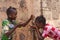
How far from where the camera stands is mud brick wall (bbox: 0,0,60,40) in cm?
720

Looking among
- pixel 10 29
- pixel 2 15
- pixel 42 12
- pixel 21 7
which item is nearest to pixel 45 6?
pixel 42 12

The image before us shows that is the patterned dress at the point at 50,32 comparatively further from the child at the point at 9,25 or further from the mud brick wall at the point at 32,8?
the mud brick wall at the point at 32,8

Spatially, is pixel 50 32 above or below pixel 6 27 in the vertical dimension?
below

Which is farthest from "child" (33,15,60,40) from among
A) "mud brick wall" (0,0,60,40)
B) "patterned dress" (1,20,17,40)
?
"mud brick wall" (0,0,60,40)

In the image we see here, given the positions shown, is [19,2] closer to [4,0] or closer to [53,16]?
[4,0]

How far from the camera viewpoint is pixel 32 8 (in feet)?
24.8

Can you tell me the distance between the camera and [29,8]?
7.46 m

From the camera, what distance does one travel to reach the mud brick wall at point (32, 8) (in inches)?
283

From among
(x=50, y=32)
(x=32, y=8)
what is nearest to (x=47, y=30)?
(x=50, y=32)

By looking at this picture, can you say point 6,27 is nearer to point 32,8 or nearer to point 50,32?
point 50,32

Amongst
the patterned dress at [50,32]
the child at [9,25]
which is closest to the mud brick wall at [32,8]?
the child at [9,25]

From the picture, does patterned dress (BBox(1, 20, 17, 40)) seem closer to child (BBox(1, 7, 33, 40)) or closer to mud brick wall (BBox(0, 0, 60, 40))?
child (BBox(1, 7, 33, 40))

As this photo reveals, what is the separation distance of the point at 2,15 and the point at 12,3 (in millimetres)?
384

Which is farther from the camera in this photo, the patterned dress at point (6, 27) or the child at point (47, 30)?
the child at point (47, 30)
